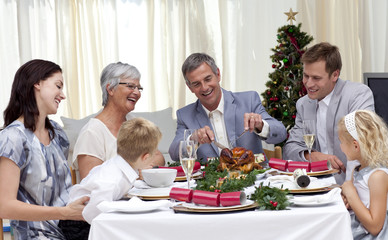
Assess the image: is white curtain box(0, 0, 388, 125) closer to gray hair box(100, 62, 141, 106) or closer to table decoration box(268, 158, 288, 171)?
gray hair box(100, 62, 141, 106)

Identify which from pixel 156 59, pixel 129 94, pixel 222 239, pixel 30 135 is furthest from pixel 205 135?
pixel 156 59

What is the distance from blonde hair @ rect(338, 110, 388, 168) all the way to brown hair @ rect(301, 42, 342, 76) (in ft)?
3.48

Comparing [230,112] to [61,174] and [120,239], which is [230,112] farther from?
[120,239]

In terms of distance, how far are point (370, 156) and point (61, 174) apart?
141cm

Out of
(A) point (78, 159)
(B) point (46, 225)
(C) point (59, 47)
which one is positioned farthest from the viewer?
(C) point (59, 47)

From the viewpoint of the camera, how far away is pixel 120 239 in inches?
70.1

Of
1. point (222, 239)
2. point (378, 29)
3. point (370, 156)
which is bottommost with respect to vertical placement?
point (222, 239)

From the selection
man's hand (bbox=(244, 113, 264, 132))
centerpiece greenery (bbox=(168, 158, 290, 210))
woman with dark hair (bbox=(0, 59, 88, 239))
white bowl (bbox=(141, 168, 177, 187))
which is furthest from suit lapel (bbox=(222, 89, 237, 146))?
woman with dark hair (bbox=(0, 59, 88, 239))

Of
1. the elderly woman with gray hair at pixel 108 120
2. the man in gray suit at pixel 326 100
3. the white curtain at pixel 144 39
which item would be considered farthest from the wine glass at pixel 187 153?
the white curtain at pixel 144 39

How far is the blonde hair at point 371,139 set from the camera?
2260mm

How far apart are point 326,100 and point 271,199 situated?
175 cm

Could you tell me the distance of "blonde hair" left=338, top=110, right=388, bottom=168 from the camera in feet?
7.41

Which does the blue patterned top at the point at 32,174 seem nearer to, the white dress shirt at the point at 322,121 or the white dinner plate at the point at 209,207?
the white dinner plate at the point at 209,207

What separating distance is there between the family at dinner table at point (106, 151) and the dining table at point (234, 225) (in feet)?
0.89
